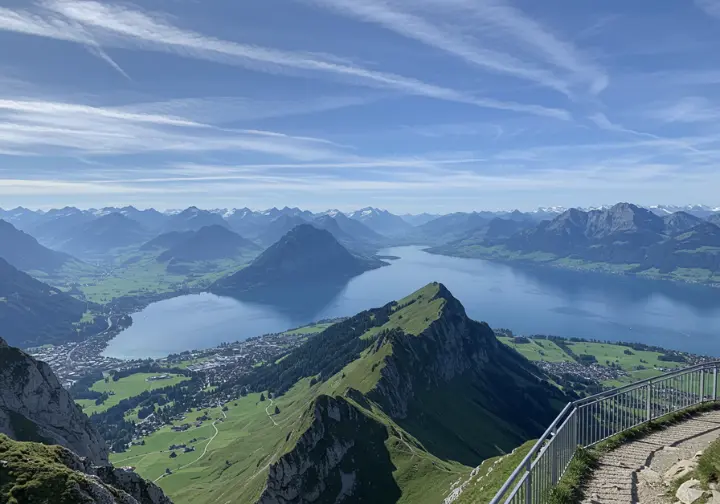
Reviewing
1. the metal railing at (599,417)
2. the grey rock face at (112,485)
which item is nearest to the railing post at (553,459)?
the metal railing at (599,417)

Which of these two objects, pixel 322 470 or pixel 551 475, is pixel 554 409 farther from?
pixel 551 475

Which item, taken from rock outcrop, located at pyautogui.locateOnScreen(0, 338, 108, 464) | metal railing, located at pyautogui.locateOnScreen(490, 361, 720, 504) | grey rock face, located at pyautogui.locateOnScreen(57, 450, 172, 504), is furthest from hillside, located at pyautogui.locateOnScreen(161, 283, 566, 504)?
metal railing, located at pyautogui.locateOnScreen(490, 361, 720, 504)

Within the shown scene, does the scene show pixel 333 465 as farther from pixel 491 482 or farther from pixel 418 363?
pixel 418 363

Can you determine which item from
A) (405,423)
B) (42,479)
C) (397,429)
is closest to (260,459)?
(405,423)

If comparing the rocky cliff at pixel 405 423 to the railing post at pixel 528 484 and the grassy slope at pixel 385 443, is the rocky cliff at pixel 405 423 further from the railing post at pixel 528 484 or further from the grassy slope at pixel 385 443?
the railing post at pixel 528 484

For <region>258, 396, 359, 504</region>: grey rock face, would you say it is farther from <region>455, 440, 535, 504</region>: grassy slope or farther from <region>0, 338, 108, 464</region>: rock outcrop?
<region>455, 440, 535, 504</region>: grassy slope
